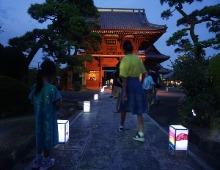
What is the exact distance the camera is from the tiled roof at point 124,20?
31891 millimetres

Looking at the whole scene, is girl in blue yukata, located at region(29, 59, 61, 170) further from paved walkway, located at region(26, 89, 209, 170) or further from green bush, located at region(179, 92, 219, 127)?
green bush, located at region(179, 92, 219, 127)

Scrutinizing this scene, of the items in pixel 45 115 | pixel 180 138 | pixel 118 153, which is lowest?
pixel 118 153

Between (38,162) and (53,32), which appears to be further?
(53,32)

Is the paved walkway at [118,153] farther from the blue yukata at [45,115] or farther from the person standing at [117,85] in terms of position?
the person standing at [117,85]

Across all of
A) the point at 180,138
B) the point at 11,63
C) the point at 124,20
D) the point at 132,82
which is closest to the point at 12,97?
the point at 11,63

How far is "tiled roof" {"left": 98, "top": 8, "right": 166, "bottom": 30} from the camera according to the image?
31891mm

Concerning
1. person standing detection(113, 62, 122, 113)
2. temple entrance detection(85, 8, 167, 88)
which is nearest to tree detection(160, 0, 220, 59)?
temple entrance detection(85, 8, 167, 88)

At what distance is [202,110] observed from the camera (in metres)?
Result: 7.12

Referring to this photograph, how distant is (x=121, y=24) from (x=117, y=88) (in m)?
27.5

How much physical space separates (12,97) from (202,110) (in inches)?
213

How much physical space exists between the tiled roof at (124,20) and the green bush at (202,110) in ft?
77.5

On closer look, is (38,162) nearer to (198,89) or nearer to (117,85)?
(117,85)

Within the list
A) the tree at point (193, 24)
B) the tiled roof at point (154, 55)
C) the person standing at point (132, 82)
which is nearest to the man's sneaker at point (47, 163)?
the person standing at point (132, 82)

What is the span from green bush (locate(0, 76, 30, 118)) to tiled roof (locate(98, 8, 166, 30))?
22504 mm
